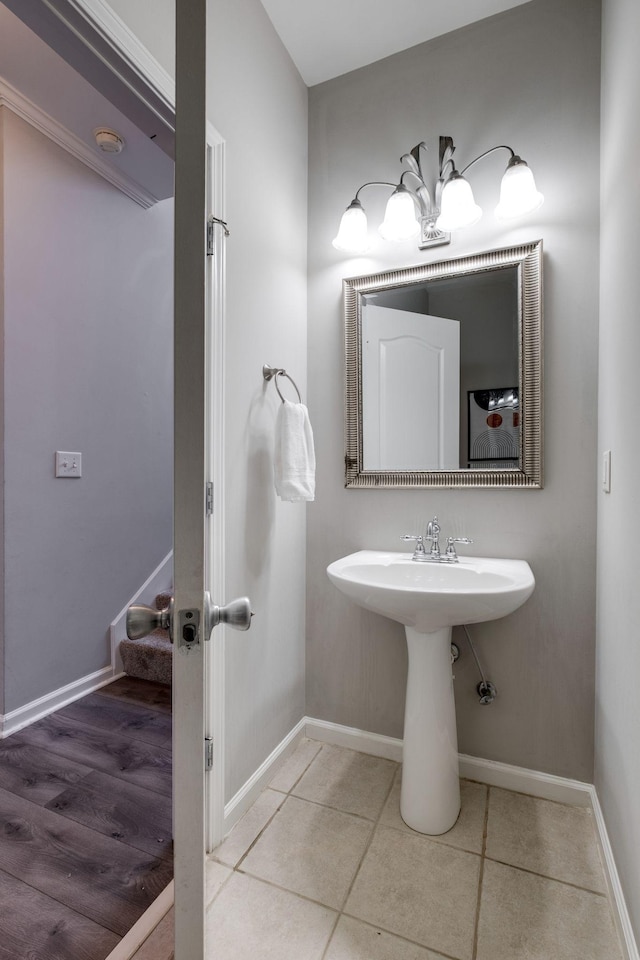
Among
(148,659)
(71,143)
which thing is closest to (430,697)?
(148,659)

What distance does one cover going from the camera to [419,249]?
68.6 inches

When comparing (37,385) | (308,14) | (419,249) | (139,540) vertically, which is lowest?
(139,540)

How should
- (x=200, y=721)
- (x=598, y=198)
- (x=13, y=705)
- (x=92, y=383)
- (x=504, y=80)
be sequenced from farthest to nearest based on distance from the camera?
1. (x=92, y=383)
2. (x=13, y=705)
3. (x=504, y=80)
4. (x=598, y=198)
5. (x=200, y=721)

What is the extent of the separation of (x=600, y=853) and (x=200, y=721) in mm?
1481

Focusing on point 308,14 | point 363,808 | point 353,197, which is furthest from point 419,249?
point 363,808

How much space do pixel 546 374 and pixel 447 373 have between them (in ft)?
1.10

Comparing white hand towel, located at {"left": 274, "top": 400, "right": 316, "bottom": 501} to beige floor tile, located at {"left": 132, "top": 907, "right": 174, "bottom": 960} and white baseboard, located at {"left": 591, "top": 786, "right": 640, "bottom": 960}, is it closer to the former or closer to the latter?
beige floor tile, located at {"left": 132, "top": 907, "right": 174, "bottom": 960}

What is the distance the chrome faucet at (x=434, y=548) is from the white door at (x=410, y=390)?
0.23 metres

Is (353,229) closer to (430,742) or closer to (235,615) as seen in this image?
(235,615)

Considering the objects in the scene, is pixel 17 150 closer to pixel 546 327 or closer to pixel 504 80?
pixel 504 80

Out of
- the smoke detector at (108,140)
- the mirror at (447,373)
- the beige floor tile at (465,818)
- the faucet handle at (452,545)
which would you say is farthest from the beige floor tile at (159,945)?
the smoke detector at (108,140)

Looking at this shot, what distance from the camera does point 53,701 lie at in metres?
→ 2.14

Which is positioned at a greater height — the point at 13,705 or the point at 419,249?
the point at 419,249

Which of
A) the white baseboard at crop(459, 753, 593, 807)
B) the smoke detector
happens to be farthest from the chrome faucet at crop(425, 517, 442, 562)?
the smoke detector
